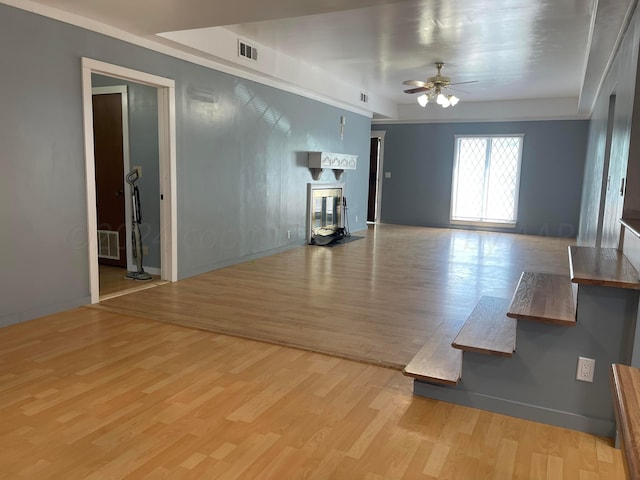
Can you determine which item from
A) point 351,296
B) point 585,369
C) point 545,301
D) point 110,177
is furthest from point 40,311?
point 585,369

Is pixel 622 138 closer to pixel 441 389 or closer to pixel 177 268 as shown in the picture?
pixel 441 389

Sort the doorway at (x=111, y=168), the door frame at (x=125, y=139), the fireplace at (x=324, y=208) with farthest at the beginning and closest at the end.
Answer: the fireplace at (x=324, y=208) < the doorway at (x=111, y=168) < the door frame at (x=125, y=139)

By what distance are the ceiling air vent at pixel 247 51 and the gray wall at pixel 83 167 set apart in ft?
1.12

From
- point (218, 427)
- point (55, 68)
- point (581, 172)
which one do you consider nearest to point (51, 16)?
point (55, 68)

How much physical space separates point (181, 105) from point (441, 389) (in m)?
4.02

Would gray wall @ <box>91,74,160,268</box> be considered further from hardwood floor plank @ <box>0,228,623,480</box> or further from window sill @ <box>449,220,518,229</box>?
window sill @ <box>449,220,518,229</box>

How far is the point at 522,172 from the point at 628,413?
10.2 meters

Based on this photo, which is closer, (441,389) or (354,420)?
(354,420)

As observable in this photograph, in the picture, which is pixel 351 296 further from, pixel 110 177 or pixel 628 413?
pixel 628 413

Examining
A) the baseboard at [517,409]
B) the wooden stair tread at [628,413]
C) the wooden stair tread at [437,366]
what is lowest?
the baseboard at [517,409]

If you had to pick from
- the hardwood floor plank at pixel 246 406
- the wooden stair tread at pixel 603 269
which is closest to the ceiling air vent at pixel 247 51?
the hardwood floor plank at pixel 246 406

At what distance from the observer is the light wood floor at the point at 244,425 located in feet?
6.76

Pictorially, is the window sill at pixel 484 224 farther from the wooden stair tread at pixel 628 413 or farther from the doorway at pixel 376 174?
the wooden stair tread at pixel 628 413

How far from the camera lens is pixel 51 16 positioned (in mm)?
3842
